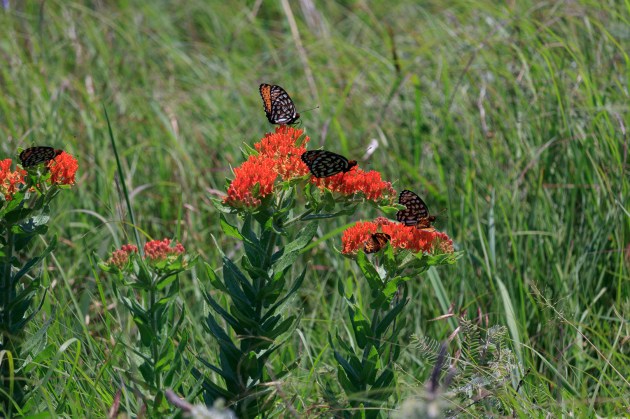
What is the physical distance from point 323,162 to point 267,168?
172mm

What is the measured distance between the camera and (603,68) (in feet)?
15.3

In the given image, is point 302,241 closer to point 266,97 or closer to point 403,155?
point 266,97

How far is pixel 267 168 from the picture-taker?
7.61 ft

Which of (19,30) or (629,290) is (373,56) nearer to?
(629,290)

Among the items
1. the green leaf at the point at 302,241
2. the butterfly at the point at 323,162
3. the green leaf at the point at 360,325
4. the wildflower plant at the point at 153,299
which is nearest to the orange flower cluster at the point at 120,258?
the wildflower plant at the point at 153,299

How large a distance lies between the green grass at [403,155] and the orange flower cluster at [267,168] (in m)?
0.68

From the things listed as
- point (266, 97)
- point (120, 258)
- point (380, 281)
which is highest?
point (266, 97)

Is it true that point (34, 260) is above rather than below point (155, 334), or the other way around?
above

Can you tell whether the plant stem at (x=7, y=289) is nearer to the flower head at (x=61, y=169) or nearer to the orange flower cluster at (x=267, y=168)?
the flower head at (x=61, y=169)

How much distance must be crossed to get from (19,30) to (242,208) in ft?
17.1

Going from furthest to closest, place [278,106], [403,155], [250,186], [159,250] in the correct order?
[403,155] → [278,106] → [159,250] → [250,186]

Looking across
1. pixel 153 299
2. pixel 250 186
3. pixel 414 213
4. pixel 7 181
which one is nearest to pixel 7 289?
pixel 7 181

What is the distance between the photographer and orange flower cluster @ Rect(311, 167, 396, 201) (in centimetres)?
243

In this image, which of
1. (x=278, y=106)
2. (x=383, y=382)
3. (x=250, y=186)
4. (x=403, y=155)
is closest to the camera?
(x=250, y=186)
